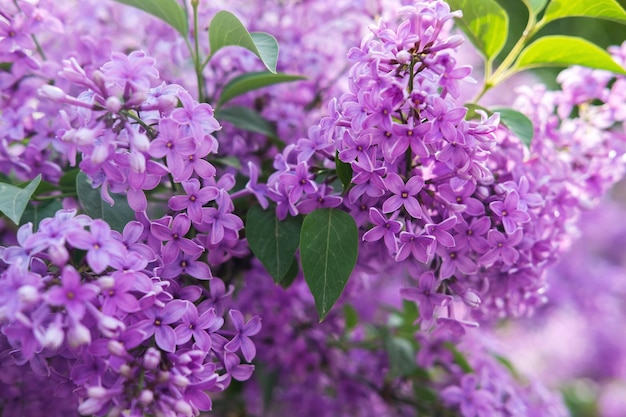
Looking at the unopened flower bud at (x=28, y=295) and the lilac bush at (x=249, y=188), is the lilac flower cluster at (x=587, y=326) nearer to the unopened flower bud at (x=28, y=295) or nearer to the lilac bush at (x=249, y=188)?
the lilac bush at (x=249, y=188)

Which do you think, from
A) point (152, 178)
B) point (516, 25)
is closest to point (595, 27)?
point (516, 25)

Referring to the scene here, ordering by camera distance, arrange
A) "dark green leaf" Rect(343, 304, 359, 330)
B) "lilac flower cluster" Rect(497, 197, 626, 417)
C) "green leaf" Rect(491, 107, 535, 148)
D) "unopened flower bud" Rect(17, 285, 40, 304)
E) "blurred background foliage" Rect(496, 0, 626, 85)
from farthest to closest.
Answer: "blurred background foliage" Rect(496, 0, 626, 85)
"lilac flower cluster" Rect(497, 197, 626, 417)
"dark green leaf" Rect(343, 304, 359, 330)
"green leaf" Rect(491, 107, 535, 148)
"unopened flower bud" Rect(17, 285, 40, 304)

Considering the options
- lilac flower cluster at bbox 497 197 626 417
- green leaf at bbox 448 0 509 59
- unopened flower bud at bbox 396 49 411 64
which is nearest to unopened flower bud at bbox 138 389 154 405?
unopened flower bud at bbox 396 49 411 64

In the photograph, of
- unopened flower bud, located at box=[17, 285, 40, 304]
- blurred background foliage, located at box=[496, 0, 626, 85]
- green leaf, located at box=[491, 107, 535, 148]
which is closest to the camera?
unopened flower bud, located at box=[17, 285, 40, 304]

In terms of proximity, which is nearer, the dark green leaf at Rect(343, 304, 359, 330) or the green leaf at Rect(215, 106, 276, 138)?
the green leaf at Rect(215, 106, 276, 138)

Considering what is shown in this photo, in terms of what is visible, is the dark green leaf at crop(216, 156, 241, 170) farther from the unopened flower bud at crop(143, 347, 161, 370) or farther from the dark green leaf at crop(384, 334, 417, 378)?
the dark green leaf at crop(384, 334, 417, 378)

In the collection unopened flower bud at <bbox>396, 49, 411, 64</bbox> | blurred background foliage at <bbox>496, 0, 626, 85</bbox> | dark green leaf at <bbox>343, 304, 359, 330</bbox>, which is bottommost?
dark green leaf at <bbox>343, 304, 359, 330</bbox>

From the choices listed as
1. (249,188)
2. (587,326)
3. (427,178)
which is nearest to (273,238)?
(249,188)
